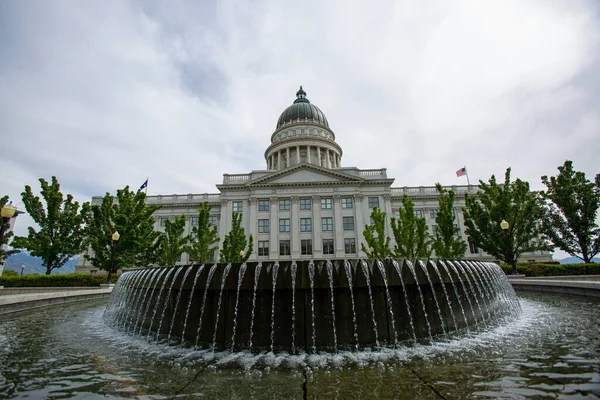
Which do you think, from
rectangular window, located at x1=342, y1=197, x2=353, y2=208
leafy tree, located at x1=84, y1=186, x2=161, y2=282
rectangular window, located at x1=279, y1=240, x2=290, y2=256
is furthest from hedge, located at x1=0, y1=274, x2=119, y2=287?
rectangular window, located at x1=342, y1=197, x2=353, y2=208

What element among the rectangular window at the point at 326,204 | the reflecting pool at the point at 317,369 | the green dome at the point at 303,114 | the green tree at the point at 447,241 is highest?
the green dome at the point at 303,114

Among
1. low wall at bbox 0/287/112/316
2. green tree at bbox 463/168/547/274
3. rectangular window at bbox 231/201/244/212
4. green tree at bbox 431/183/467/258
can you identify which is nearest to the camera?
low wall at bbox 0/287/112/316

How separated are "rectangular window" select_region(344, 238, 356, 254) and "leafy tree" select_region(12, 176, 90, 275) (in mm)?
32157

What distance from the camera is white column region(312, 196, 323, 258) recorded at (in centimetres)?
4303

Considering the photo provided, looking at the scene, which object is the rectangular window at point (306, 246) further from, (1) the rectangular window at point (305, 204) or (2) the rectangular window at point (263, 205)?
(2) the rectangular window at point (263, 205)

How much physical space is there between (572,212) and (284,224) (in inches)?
1307

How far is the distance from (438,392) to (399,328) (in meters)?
2.62

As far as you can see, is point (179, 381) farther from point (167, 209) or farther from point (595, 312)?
point (167, 209)

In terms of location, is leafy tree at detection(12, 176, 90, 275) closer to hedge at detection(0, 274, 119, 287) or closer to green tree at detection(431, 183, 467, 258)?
hedge at detection(0, 274, 119, 287)

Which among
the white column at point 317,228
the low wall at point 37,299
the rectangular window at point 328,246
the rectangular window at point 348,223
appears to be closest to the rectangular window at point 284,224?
the white column at point 317,228

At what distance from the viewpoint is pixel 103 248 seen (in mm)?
25062

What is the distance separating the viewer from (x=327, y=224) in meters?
44.6

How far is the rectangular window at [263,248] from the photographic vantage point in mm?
43809

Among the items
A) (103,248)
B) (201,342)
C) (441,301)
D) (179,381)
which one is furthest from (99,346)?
(103,248)
